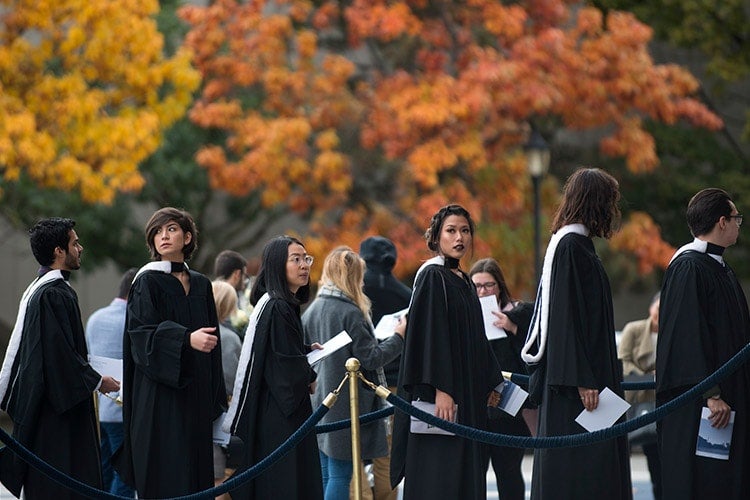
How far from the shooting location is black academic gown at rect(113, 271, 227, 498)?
27.6 ft

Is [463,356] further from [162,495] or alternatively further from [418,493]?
[162,495]

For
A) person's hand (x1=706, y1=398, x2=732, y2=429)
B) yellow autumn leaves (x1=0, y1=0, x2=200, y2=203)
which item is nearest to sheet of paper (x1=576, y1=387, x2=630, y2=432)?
person's hand (x1=706, y1=398, x2=732, y2=429)

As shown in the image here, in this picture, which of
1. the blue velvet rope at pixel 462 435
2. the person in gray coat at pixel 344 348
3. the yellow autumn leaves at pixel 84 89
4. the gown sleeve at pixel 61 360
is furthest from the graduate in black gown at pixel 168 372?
the yellow autumn leaves at pixel 84 89

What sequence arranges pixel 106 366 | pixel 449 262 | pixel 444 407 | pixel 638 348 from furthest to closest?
1. pixel 638 348
2. pixel 106 366
3. pixel 449 262
4. pixel 444 407

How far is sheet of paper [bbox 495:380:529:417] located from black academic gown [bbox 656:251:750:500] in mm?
849

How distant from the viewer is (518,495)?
10.3 metres

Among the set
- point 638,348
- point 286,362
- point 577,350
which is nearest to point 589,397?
point 577,350

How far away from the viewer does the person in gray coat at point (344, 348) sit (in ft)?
32.6

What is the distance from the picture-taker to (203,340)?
829 centimetres

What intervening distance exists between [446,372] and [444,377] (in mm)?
32

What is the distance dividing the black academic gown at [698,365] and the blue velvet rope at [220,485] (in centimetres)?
202

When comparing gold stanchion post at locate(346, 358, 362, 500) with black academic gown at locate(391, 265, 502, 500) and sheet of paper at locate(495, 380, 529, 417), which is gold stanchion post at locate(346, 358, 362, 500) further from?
sheet of paper at locate(495, 380, 529, 417)

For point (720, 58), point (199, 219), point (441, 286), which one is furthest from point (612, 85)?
point (441, 286)

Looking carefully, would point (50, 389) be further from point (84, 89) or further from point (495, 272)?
point (84, 89)
